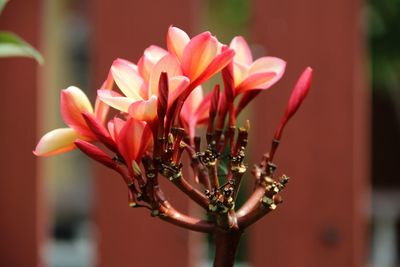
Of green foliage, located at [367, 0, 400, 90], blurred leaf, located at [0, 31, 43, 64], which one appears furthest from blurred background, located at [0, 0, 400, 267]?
green foliage, located at [367, 0, 400, 90]

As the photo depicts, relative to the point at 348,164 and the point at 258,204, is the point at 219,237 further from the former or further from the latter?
the point at 348,164

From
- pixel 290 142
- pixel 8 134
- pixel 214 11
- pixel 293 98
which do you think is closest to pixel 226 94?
pixel 293 98

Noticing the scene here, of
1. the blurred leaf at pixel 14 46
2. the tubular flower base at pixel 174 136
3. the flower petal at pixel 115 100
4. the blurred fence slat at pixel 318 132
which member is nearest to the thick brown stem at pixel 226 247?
the tubular flower base at pixel 174 136

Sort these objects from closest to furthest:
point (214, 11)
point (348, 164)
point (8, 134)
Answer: point (348, 164) → point (8, 134) → point (214, 11)

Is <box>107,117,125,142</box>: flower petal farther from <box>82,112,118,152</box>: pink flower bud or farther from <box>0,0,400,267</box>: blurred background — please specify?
<box>0,0,400,267</box>: blurred background

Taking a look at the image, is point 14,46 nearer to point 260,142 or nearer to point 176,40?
point 176,40

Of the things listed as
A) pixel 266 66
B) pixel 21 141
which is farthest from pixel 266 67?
pixel 21 141
